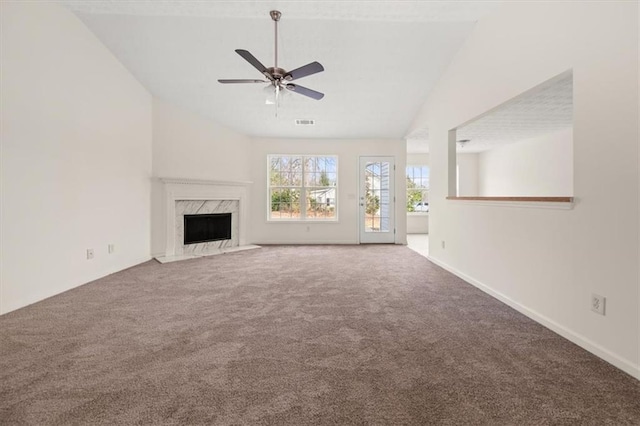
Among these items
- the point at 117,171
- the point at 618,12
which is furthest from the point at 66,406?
the point at 618,12

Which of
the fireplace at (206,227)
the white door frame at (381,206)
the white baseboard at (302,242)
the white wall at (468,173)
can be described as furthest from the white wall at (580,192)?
the white wall at (468,173)

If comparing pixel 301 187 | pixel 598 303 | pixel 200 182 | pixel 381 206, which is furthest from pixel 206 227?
pixel 598 303

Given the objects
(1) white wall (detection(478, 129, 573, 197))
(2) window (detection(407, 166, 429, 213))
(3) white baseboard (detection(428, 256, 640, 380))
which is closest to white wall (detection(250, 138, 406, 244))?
(2) window (detection(407, 166, 429, 213))

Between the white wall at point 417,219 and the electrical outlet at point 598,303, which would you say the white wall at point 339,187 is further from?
the electrical outlet at point 598,303

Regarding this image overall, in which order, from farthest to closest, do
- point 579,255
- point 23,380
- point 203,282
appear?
point 203,282, point 579,255, point 23,380

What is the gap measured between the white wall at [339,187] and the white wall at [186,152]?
482mm

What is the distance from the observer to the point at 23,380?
1.62m

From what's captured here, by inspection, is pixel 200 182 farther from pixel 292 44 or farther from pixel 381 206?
pixel 381 206

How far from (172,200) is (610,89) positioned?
5577 millimetres

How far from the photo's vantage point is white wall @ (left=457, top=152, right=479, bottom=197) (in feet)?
30.1

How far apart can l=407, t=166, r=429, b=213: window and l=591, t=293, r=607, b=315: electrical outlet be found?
7.25m

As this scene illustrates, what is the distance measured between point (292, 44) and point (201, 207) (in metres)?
3.46

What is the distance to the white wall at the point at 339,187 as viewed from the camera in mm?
6762

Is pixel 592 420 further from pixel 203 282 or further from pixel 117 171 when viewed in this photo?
pixel 117 171
